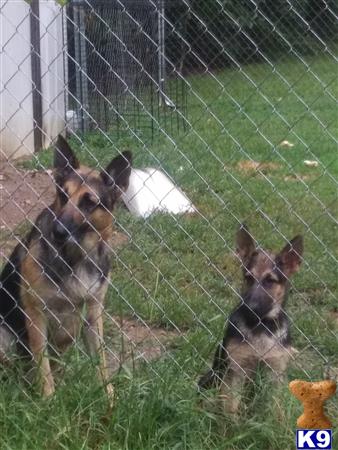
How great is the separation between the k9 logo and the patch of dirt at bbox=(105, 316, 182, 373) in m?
0.91

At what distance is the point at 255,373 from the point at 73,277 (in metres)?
1.04

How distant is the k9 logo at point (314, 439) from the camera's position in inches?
113

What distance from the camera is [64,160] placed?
438 centimetres

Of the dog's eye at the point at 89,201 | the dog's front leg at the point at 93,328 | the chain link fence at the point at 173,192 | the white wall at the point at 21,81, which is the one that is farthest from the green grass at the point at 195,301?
the dog's eye at the point at 89,201

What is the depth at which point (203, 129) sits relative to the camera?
10500mm

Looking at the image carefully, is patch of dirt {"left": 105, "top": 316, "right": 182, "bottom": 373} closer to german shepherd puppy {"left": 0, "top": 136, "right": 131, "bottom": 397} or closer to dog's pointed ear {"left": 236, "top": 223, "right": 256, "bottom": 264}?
german shepherd puppy {"left": 0, "top": 136, "right": 131, "bottom": 397}

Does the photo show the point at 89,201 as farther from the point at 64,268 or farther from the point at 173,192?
the point at 173,192

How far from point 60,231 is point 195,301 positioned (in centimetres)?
130

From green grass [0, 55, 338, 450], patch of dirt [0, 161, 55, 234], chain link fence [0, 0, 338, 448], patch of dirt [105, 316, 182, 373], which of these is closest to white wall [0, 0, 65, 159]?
chain link fence [0, 0, 338, 448]

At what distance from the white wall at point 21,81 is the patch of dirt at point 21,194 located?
233 mm

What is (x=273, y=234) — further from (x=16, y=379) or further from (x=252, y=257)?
(x=16, y=379)

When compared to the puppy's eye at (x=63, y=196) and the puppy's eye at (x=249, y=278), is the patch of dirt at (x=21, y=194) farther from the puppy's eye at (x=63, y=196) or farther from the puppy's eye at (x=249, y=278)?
the puppy's eye at (x=249, y=278)

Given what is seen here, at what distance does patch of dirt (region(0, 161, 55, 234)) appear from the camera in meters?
7.09

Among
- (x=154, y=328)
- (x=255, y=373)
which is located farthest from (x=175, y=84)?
(x=255, y=373)
